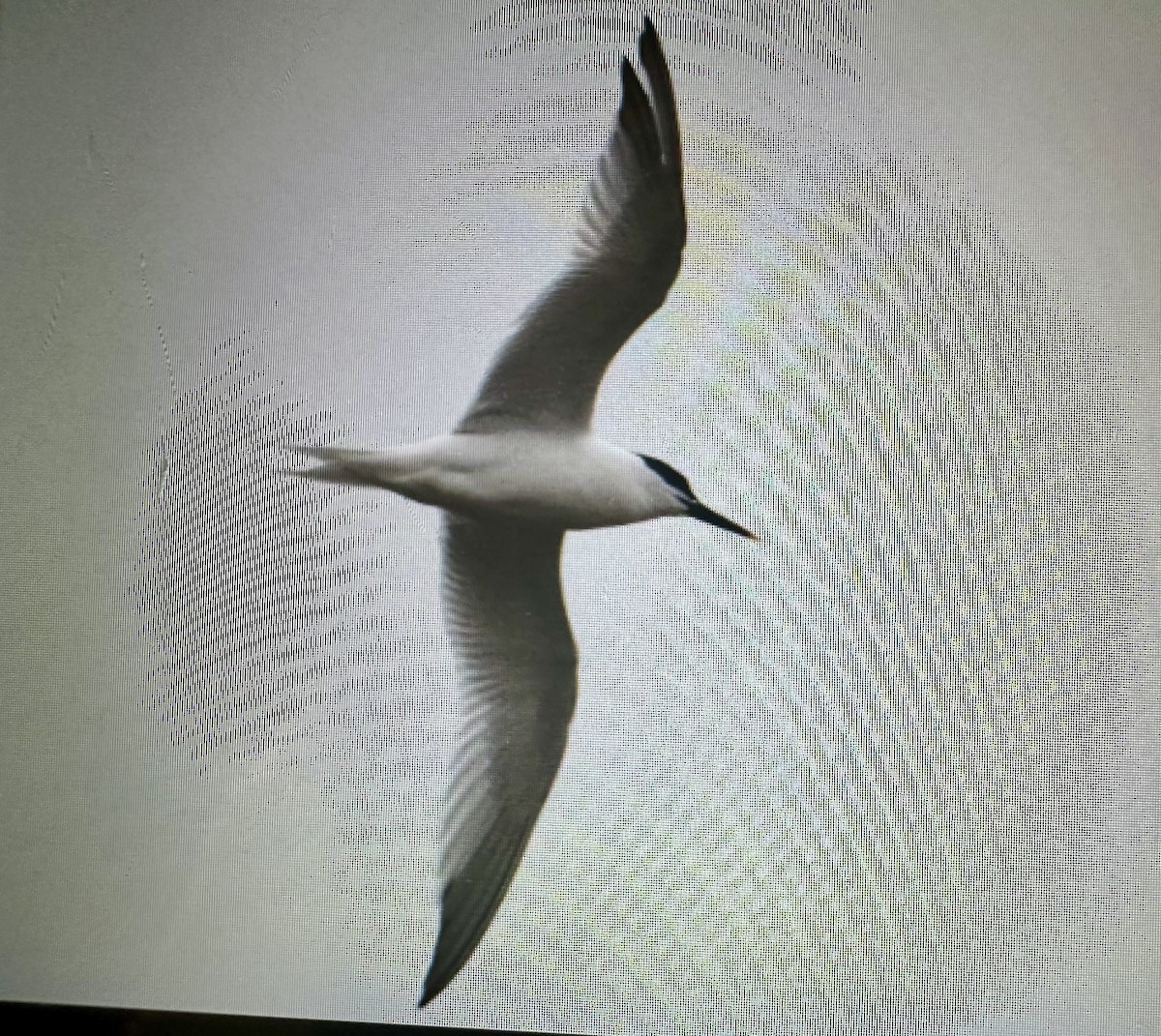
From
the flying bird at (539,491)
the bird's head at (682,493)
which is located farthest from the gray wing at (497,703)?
the bird's head at (682,493)

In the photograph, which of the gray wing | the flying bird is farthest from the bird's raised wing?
the gray wing

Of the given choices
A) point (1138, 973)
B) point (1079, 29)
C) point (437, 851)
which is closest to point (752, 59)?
point (1079, 29)

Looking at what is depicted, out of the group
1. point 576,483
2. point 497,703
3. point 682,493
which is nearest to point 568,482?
point 576,483

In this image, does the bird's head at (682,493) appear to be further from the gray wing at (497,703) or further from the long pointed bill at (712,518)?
the gray wing at (497,703)

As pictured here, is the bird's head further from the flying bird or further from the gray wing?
the gray wing

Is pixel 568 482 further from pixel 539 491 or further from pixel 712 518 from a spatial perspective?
pixel 712 518

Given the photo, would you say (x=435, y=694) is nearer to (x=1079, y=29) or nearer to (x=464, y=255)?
(x=464, y=255)
